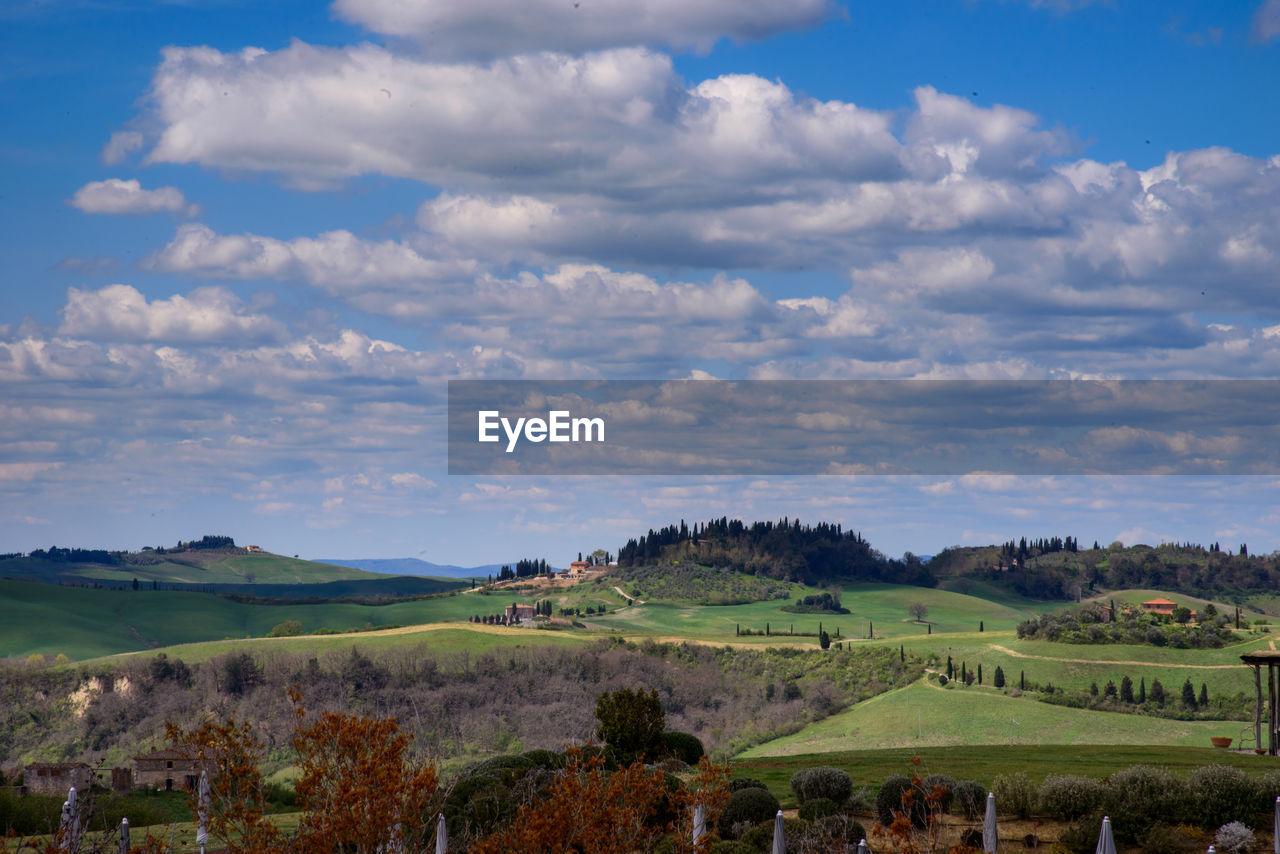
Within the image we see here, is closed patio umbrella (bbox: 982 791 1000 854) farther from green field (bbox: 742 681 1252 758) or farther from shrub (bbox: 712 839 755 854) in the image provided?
green field (bbox: 742 681 1252 758)

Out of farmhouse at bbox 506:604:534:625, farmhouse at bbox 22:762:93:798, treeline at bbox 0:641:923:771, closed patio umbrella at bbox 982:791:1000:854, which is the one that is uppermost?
closed patio umbrella at bbox 982:791:1000:854

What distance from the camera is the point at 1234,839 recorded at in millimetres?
19047

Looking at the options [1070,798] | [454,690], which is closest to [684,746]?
[1070,798]

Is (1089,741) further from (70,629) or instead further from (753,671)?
(70,629)

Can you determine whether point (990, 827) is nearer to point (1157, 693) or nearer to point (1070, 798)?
point (1070, 798)

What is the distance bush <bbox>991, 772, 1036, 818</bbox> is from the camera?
21.6 meters

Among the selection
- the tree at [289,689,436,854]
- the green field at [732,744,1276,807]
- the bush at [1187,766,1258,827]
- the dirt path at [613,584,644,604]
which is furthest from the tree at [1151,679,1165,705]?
the dirt path at [613,584,644,604]

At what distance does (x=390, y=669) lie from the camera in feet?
330

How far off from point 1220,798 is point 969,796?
4467 mm

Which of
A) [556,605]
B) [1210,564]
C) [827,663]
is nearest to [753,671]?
[827,663]

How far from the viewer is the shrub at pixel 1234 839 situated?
19.0m

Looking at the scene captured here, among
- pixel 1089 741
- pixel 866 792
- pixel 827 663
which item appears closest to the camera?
pixel 866 792

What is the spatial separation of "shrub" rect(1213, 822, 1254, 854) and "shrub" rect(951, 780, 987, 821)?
4.00m

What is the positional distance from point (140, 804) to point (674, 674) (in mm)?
72223
